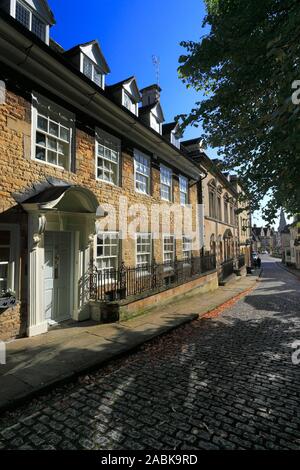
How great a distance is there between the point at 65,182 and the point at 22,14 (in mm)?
4460

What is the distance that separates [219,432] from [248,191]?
19.9ft

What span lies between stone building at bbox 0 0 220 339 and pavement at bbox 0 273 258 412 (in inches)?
26.2

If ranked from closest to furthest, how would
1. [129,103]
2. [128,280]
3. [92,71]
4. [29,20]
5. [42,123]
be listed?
[29,20] → [42,123] → [92,71] → [128,280] → [129,103]

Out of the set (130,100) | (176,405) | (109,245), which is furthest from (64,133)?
(176,405)

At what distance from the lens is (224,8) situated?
6473 mm

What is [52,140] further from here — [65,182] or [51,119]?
[65,182]

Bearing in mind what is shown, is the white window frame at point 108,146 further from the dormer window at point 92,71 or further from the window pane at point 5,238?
the window pane at point 5,238

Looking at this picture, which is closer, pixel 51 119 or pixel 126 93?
pixel 51 119

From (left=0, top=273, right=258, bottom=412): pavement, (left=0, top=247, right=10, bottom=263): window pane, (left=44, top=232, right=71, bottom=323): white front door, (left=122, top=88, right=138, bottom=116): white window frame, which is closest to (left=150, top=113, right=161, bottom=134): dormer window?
(left=122, top=88, right=138, bottom=116): white window frame

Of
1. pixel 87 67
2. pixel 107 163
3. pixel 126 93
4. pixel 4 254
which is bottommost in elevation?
pixel 4 254

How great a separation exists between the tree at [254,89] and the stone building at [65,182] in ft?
11.2

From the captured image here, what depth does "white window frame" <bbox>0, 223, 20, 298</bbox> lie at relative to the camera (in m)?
6.23

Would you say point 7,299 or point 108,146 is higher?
point 108,146

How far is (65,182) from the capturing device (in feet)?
25.0
